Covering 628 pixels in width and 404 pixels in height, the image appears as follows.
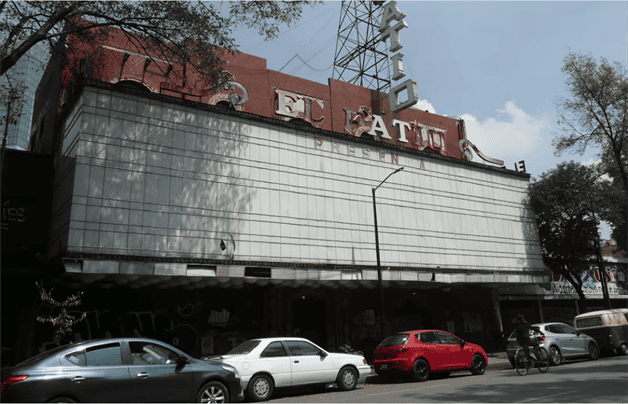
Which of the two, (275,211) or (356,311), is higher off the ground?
(275,211)

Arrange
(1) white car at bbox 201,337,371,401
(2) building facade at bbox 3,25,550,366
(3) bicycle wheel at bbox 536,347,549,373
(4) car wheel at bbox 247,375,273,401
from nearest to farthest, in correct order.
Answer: (4) car wheel at bbox 247,375,273,401
(1) white car at bbox 201,337,371,401
(3) bicycle wheel at bbox 536,347,549,373
(2) building facade at bbox 3,25,550,366

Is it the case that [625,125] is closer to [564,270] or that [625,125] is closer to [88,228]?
[564,270]

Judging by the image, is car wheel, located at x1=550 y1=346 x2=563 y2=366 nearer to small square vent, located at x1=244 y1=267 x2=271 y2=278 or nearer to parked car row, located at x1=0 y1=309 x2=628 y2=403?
parked car row, located at x1=0 y1=309 x2=628 y2=403

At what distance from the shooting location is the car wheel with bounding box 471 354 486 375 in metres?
15.3

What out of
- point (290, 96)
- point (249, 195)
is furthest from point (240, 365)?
point (290, 96)

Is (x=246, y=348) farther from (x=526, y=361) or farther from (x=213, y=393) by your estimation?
(x=526, y=361)

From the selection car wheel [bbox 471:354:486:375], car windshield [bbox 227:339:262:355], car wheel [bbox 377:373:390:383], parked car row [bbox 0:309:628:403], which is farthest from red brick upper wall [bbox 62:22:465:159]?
car wheel [bbox 471:354:486:375]

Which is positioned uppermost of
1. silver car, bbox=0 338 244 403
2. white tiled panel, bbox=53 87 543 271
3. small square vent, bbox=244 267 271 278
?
white tiled panel, bbox=53 87 543 271

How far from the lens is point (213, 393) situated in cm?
882

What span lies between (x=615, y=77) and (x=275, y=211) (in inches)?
930

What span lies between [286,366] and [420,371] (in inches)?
183

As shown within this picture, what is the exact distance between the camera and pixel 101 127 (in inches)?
695

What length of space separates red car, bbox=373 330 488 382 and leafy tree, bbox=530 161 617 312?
1875cm

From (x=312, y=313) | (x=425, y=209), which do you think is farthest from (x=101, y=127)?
(x=425, y=209)
